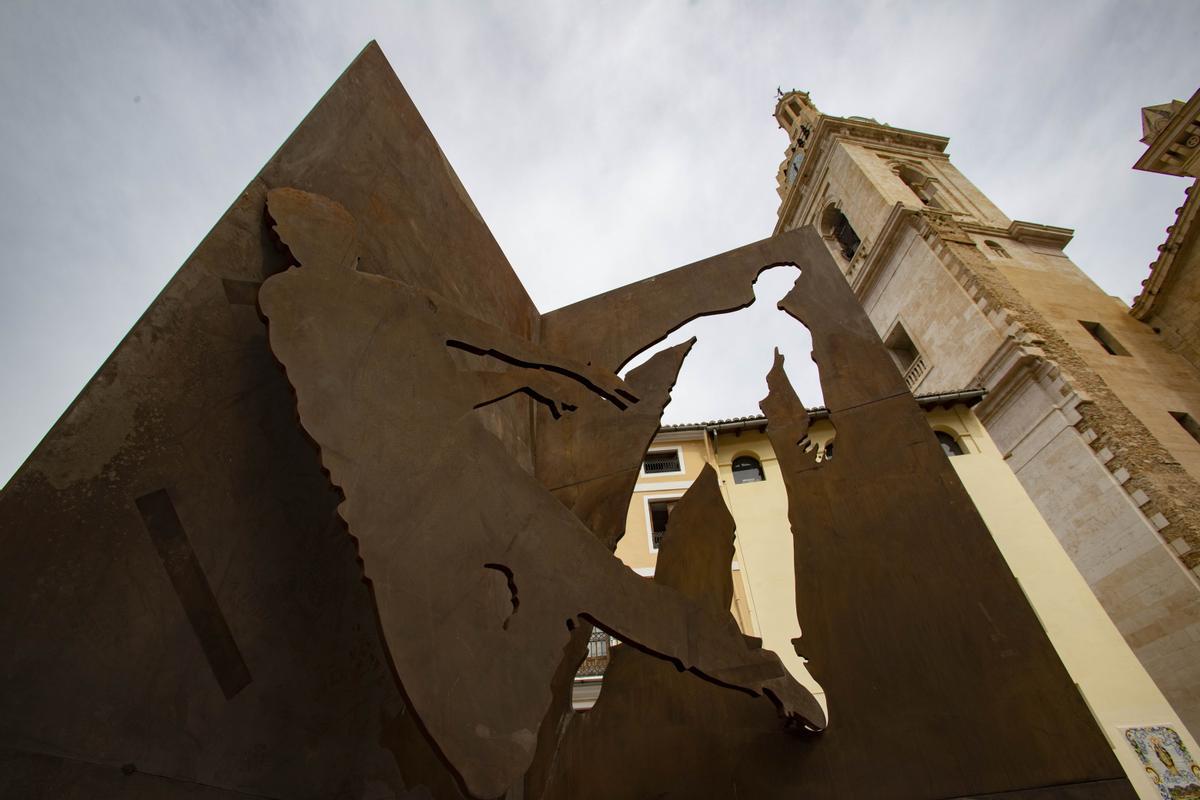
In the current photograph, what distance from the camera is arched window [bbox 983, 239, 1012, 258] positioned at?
17.2 m

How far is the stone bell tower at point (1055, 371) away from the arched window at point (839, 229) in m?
0.13

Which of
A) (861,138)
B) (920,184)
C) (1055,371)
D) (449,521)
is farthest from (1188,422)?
(449,521)

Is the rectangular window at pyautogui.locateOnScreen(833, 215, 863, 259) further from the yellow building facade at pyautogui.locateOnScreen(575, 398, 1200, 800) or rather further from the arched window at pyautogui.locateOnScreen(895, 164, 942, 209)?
the yellow building facade at pyautogui.locateOnScreen(575, 398, 1200, 800)

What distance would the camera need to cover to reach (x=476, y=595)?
235 cm

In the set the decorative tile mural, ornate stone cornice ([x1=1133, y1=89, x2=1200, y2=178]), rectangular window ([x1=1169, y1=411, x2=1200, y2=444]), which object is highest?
ornate stone cornice ([x1=1133, y1=89, x2=1200, y2=178])

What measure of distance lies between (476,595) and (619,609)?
→ 0.64 m

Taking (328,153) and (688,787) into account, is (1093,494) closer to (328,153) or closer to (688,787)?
(688,787)

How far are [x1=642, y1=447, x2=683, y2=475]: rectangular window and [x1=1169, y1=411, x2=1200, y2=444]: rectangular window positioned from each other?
9.66 meters

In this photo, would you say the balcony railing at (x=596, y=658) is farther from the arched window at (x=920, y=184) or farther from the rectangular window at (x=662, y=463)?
the arched window at (x=920, y=184)

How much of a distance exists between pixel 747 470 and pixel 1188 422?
8.37 metres

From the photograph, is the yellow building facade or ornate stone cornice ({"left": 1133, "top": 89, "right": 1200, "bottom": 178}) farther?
ornate stone cornice ({"left": 1133, "top": 89, "right": 1200, "bottom": 178})

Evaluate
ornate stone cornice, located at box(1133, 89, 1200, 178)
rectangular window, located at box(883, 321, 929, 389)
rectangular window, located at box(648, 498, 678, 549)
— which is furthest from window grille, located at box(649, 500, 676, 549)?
ornate stone cornice, located at box(1133, 89, 1200, 178)

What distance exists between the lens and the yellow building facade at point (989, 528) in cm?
1139

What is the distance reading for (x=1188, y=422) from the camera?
12.4 metres
